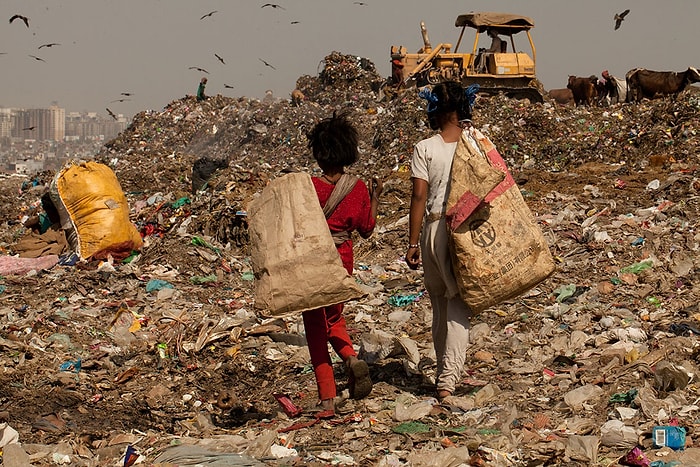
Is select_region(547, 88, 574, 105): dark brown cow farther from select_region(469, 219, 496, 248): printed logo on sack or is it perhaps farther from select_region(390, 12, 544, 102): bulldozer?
select_region(469, 219, 496, 248): printed logo on sack

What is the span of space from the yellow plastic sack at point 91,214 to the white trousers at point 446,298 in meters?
4.73

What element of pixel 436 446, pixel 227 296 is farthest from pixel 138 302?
pixel 436 446

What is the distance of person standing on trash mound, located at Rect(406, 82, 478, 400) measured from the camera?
391cm

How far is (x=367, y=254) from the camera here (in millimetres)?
8594

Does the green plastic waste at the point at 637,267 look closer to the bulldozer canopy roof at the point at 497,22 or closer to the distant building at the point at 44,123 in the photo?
the bulldozer canopy roof at the point at 497,22

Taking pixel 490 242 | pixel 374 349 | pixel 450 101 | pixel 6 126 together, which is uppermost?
pixel 6 126

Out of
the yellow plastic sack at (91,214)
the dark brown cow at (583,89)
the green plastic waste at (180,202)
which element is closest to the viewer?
the yellow plastic sack at (91,214)

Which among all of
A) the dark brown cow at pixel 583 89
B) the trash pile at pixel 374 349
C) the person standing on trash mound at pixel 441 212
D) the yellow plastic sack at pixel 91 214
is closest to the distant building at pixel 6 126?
the dark brown cow at pixel 583 89

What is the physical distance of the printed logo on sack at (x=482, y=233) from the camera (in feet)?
12.4

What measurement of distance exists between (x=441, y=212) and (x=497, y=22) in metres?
14.7

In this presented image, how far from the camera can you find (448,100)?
12.9 feet

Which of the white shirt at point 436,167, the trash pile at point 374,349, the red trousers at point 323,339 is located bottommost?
the trash pile at point 374,349

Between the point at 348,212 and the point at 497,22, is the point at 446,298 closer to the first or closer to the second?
the point at 348,212

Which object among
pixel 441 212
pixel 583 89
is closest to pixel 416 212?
pixel 441 212
